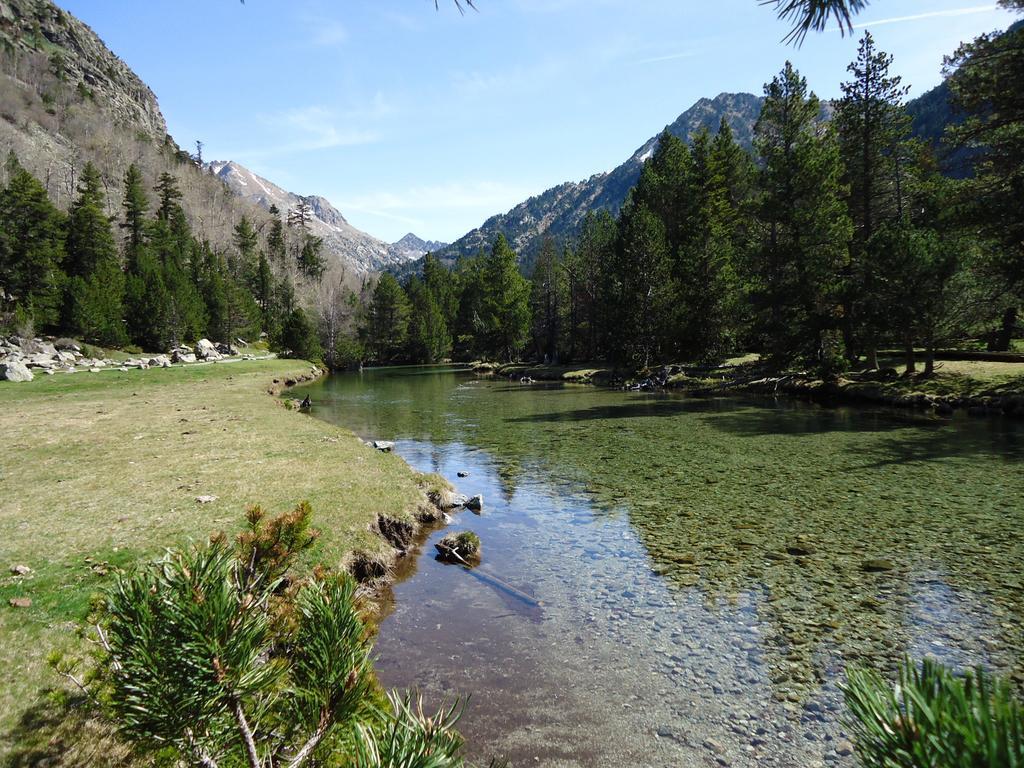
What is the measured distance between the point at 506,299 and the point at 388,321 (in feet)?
133

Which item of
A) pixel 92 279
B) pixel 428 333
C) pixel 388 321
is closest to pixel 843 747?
pixel 92 279

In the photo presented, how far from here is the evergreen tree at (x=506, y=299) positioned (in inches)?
3396

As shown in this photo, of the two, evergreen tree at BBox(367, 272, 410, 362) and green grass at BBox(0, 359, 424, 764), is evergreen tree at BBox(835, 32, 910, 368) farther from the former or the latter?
evergreen tree at BBox(367, 272, 410, 362)

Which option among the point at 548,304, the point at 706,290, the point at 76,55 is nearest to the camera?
the point at 706,290

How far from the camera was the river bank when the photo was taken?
87.7 feet

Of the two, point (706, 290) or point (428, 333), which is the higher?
point (706, 290)

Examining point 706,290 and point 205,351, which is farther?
point 205,351

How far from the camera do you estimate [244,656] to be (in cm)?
Answer: 232

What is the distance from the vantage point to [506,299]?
86188 millimetres

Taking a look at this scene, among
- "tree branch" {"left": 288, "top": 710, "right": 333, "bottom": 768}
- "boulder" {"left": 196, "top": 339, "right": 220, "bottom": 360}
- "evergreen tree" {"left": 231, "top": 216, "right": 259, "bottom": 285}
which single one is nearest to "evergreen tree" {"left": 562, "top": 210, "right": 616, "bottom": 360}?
"boulder" {"left": 196, "top": 339, "right": 220, "bottom": 360}

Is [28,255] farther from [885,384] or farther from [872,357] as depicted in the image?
[872,357]

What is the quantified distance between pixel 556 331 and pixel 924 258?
5309 centimetres

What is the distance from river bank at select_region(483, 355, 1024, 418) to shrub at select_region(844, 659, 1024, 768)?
32.2m

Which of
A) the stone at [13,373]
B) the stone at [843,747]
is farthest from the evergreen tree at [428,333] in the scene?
the stone at [843,747]
